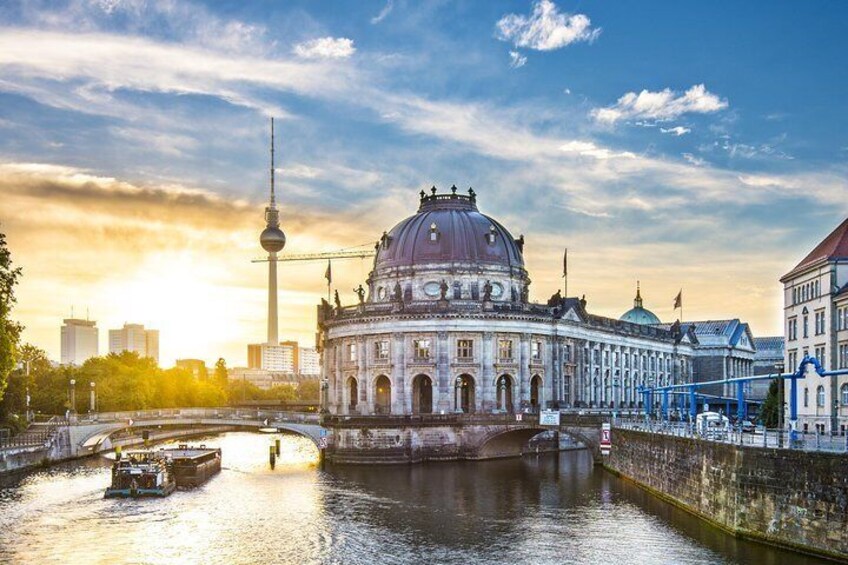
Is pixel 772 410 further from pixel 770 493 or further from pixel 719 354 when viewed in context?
pixel 719 354

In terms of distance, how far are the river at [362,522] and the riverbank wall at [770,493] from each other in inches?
44.1

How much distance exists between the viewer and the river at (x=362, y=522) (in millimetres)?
56906

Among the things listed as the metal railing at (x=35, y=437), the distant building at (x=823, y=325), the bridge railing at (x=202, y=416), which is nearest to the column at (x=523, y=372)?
the bridge railing at (x=202, y=416)

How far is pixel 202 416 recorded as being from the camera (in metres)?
125

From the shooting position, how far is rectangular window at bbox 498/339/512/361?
123m

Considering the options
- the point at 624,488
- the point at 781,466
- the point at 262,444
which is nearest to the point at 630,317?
the point at 262,444

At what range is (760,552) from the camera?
5325 cm

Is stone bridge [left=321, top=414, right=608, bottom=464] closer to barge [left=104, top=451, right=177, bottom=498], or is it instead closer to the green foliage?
the green foliage

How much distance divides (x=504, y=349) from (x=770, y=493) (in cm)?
6998

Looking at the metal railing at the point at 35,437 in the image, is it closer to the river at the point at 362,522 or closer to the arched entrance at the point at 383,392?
the river at the point at 362,522

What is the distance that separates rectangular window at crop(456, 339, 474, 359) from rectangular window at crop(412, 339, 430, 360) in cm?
355

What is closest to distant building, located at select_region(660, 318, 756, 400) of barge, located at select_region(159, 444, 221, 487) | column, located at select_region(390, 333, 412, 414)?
column, located at select_region(390, 333, 412, 414)

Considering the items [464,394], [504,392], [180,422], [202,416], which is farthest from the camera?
[464,394]

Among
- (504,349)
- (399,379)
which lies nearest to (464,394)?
(504,349)
